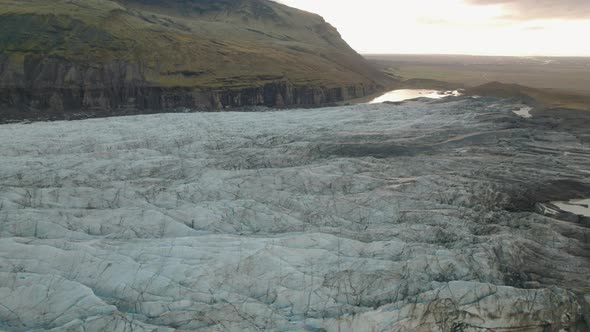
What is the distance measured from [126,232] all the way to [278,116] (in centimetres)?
3436

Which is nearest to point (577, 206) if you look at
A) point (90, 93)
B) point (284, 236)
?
point (284, 236)

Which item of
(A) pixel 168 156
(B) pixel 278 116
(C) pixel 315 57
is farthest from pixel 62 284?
(C) pixel 315 57

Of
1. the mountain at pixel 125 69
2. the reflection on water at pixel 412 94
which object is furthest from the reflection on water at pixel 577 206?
the reflection on water at pixel 412 94

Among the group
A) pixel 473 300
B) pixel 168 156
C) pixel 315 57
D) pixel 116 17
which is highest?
pixel 116 17

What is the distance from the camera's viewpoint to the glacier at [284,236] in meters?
14.4

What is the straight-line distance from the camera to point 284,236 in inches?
763

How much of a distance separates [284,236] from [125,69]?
49042mm

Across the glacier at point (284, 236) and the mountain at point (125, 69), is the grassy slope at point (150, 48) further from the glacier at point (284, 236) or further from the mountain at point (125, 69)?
the glacier at point (284, 236)

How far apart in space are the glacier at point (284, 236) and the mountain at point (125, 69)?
67.0 feet

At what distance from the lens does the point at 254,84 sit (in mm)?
67438

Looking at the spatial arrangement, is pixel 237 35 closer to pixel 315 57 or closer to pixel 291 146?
pixel 315 57

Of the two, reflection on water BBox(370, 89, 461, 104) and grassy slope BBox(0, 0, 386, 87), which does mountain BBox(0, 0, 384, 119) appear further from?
reflection on water BBox(370, 89, 461, 104)

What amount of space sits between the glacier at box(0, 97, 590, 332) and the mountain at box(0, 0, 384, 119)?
2041 cm

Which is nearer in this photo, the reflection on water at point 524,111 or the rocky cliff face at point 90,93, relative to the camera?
the rocky cliff face at point 90,93
